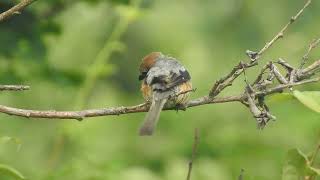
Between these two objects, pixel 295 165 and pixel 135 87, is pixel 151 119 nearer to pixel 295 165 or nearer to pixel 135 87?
pixel 295 165

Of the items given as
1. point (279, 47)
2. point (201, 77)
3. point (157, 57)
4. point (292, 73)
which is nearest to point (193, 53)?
point (201, 77)

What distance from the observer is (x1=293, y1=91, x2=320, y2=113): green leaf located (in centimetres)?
286

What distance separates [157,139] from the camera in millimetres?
8594

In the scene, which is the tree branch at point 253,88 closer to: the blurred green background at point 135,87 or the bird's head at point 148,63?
the blurred green background at point 135,87

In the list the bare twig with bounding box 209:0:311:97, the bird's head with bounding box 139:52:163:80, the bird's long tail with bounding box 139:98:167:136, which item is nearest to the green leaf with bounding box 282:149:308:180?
the bare twig with bounding box 209:0:311:97

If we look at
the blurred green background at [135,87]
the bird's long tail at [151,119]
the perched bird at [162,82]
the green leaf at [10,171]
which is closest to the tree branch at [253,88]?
the blurred green background at [135,87]

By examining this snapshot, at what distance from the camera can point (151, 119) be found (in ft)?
11.9

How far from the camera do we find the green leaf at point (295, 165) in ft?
10.1

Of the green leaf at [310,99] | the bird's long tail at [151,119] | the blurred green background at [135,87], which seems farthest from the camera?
the blurred green background at [135,87]

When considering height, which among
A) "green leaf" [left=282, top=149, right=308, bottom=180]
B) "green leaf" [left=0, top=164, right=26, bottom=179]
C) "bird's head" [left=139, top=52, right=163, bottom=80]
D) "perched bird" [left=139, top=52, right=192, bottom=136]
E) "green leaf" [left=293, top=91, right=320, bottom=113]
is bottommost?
"green leaf" [left=0, top=164, right=26, bottom=179]

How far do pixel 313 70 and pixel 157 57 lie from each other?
1598mm

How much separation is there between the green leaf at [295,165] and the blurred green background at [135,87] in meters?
0.05

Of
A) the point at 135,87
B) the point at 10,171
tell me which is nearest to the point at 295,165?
the point at 10,171

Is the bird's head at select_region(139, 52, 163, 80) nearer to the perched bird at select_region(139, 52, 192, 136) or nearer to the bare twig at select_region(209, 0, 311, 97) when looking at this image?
the perched bird at select_region(139, 52, 192, 136)
